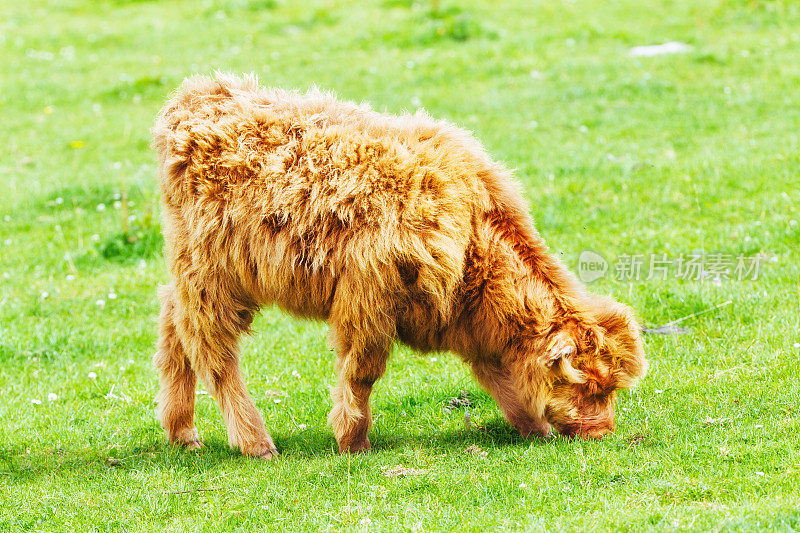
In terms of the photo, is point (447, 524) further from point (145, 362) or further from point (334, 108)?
point (145, 362)

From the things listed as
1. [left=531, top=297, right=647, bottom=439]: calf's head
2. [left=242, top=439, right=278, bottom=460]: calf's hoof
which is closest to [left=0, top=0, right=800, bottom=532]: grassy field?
[left=242, top=439, right=278, bottom=460]: calf's hoof

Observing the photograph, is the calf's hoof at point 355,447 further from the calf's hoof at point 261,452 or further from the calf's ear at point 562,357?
the calf's ear at point 562,357

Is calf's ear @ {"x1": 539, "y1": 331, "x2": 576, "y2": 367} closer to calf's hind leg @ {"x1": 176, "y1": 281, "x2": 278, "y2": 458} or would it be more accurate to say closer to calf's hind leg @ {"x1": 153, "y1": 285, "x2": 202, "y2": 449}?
calf's hind leg @ {"x1": 176, "y1": 281, "x2": 278, "y2": 458}

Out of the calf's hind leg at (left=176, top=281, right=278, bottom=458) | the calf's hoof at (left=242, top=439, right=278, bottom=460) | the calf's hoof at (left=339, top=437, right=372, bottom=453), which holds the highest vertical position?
the calf's hind leg at (left=176, top=281, right=278, bottom=458)

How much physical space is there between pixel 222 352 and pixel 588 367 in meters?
2.46

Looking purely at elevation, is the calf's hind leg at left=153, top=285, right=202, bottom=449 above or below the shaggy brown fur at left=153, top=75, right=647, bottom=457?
below

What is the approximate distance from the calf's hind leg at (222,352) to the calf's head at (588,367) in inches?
76.2

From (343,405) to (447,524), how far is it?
136 centimetres

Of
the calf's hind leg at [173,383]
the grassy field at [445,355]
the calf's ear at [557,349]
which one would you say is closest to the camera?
the grassy field at [445,355]

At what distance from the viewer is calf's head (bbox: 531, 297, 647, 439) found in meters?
5.67

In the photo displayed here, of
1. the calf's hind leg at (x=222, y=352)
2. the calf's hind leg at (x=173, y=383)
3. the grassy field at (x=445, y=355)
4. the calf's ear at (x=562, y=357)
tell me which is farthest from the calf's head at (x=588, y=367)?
the calf's hind leg at (x=173, y=383)

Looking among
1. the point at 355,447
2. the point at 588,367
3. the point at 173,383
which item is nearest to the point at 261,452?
the point at 355,447

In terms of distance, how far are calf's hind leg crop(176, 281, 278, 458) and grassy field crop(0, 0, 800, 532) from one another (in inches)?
8.0

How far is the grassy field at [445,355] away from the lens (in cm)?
533
